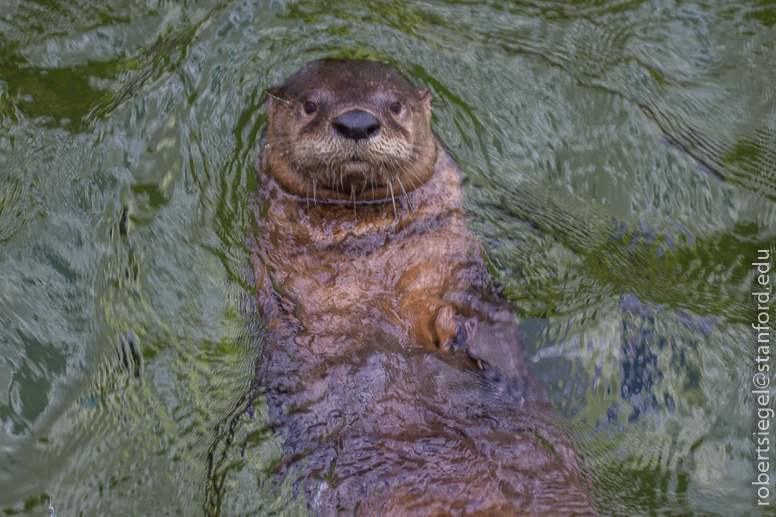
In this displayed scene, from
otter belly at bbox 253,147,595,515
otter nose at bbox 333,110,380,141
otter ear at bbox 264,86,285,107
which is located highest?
otter ear at bbox 264,86,285,107

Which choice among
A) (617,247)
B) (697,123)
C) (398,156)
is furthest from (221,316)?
(697,123)

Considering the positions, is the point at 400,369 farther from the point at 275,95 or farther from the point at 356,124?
the point at 275,95

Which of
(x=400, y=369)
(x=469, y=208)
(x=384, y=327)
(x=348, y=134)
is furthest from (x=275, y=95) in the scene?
(x=400, y=369)

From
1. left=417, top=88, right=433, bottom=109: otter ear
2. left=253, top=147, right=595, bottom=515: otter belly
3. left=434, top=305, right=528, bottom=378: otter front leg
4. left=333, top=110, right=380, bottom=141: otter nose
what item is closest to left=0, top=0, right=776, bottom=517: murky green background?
left=253, top=147, right=595, bottom=515: otter belly

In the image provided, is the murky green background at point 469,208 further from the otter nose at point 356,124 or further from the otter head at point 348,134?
the otter nose at point 356,124

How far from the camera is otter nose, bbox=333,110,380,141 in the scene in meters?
2.82

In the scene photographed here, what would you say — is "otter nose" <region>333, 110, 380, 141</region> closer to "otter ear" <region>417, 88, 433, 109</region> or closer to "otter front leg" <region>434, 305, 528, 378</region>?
"otter ear" <region>417, 88, 433, 109</region>

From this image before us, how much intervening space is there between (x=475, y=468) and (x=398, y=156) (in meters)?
1.52

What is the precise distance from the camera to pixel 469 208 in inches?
139

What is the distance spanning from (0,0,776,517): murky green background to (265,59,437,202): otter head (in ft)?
1.32

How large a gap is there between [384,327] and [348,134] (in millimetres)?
916

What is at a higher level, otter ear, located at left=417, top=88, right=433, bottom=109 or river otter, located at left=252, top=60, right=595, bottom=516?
otter ear, located at left=417, top=88, right=433, bottom=109

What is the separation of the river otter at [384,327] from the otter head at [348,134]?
0.4 inches

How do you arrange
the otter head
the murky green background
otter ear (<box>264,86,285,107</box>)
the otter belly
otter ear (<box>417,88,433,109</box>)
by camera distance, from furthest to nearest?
otter ear (<box>417,88,433,109</box>), otter ear (<box>264,86,285,107</box>), the otter head, the murky green background, the otter belly
